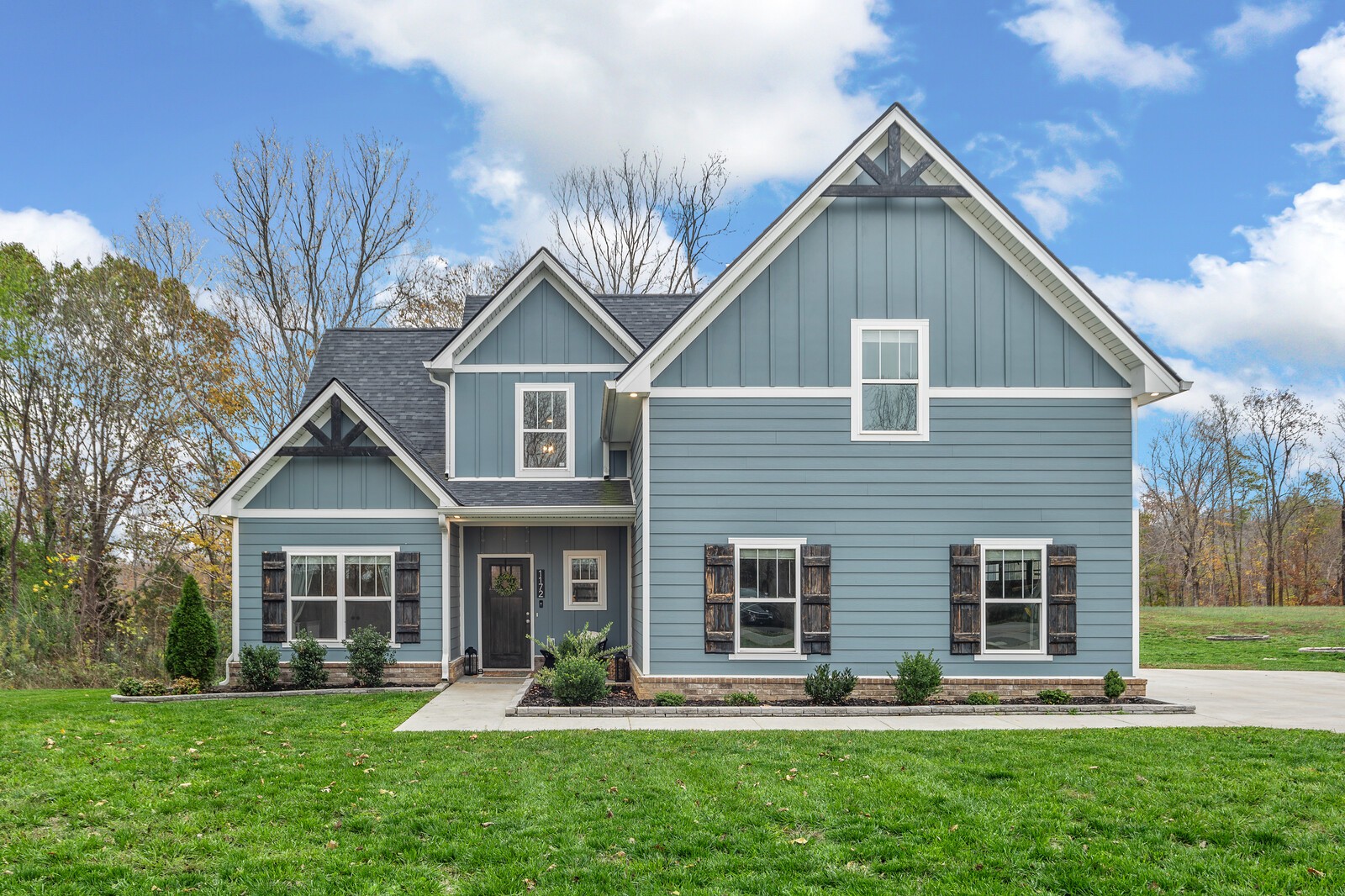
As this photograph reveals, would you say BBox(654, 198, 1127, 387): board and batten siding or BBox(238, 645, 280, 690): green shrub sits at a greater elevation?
BBox(654, 198, 1127, 387): board and batten siding

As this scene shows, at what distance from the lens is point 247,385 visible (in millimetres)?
22672

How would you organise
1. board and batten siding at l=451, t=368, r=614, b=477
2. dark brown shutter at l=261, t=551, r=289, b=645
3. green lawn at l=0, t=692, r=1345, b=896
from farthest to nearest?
board and batten siding at l=451, t=368, r=614, b=477, dark brown shutter at l=261, t=551, r=289, b=645, green lawn at l=0, t=692, r=1345, b=896

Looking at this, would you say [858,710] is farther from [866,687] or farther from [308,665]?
[308,665]

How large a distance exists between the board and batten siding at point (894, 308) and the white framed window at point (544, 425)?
4.21 metres

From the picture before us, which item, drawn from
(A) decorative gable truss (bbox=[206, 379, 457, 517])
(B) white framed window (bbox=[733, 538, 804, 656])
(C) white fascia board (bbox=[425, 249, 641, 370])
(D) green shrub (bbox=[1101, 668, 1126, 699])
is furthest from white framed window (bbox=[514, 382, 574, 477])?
(D) green shrub (bbox=[1101, 668, 1126, 699])

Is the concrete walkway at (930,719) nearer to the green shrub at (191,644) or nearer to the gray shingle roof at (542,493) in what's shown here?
the gray shingle roof at (542,493)

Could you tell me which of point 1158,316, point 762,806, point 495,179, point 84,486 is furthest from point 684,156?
point 762,806

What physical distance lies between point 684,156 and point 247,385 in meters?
15.1

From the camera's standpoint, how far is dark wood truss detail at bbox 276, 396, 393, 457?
13711 mm

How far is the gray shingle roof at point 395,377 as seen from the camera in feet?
52.3

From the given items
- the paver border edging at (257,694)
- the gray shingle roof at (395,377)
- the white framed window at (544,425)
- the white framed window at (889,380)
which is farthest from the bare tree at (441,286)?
the white framed window at (889,380)

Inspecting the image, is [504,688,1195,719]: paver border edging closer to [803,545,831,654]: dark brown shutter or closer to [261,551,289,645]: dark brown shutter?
[803,545,831,654]: dark brown shutter

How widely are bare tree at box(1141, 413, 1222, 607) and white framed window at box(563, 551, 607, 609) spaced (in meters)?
32.8

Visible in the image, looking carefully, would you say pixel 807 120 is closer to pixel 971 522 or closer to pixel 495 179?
pixel 495 179
